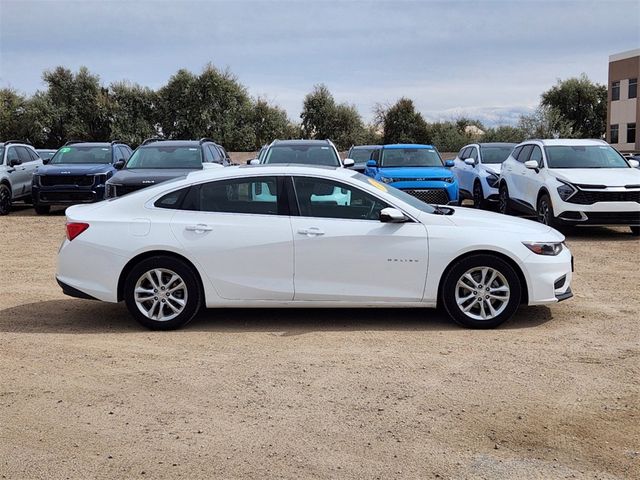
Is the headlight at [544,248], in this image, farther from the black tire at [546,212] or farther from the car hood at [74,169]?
the car hood at [74,169]

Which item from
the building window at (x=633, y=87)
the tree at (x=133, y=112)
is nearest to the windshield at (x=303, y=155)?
the tree at (x=133, y=112)

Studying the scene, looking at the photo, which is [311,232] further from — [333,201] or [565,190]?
[565,190]

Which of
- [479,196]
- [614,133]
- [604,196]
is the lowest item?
[479,196]

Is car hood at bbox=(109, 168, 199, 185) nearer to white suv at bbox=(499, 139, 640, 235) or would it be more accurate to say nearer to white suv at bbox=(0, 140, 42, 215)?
white suv at bbox=(0, 140, 42, 215)

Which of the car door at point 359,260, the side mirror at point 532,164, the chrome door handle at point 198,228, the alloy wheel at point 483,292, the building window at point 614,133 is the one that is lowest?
the alloy wheel at point 483,292

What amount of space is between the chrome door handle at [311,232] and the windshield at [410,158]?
10970mm

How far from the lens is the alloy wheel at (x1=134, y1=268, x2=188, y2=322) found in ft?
22.9

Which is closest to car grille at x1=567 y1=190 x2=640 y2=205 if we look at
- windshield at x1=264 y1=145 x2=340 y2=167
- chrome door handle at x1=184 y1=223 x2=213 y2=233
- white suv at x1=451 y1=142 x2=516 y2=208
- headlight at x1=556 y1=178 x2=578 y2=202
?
headlight at x1=556 y1=178 x2=578 y2=202

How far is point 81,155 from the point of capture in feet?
63.4

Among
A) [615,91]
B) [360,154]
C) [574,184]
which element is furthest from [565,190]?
[615,91]

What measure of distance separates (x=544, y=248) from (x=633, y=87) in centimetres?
5583

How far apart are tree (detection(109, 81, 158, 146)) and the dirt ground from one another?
3551 cm

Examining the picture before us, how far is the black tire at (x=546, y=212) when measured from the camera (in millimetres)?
13681

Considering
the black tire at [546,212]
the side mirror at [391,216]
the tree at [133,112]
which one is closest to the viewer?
the side mirror at [391,216]
